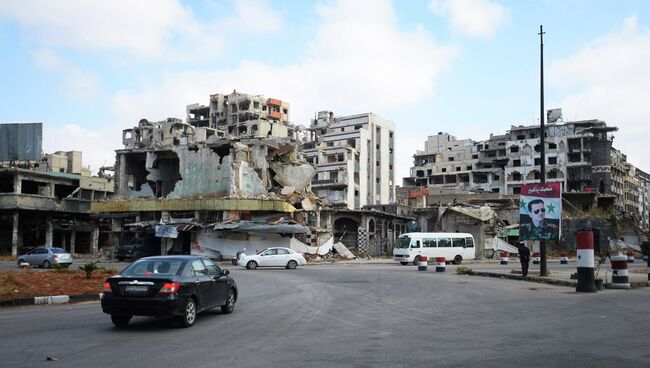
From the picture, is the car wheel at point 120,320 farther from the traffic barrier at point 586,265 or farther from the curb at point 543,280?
the curb at point 543,280

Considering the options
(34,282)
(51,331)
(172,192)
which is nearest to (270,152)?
(172,192)

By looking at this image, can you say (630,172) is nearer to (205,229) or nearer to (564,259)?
(564,259)

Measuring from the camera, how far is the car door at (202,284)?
11977mm

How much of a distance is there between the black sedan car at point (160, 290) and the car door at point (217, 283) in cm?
22

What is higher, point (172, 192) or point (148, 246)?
point (172, 192)

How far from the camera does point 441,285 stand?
71.1 feet

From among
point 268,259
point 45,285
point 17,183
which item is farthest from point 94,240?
point 45,285

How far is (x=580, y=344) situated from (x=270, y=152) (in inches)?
1984

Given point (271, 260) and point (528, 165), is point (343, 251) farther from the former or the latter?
point (528, 165)

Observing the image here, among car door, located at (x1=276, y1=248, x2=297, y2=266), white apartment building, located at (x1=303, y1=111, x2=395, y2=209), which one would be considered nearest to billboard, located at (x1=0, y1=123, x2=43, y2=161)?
white apartment building, located at (x1=303, y1=111, x2=395, y2=209)

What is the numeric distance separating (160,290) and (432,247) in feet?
105

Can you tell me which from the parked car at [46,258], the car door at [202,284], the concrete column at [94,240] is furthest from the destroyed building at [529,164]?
the car door at [202,284]

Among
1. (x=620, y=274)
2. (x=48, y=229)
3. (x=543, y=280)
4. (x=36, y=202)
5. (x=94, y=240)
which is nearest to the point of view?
(x=620, y=274)

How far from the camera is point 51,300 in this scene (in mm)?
15984
